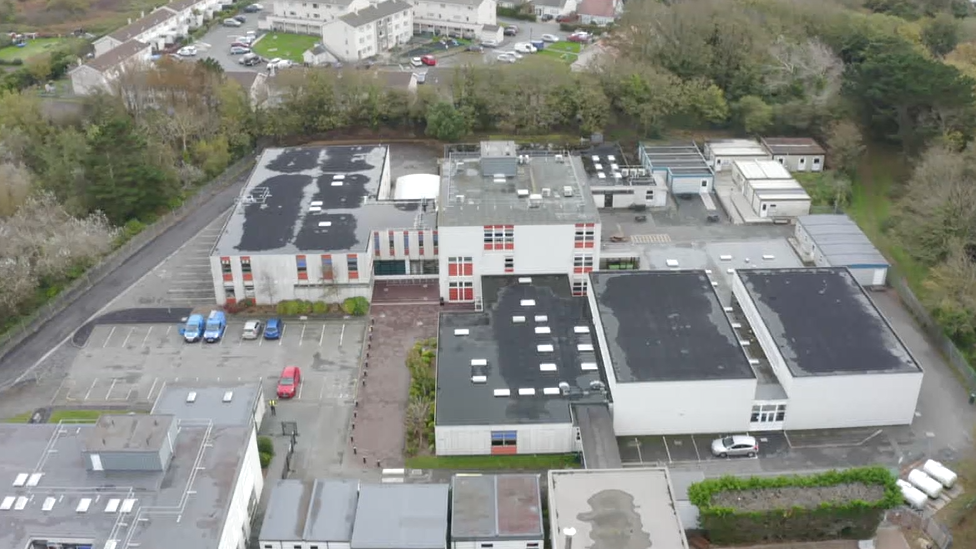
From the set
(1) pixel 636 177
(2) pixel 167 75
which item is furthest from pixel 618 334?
(2) pixel 167 75

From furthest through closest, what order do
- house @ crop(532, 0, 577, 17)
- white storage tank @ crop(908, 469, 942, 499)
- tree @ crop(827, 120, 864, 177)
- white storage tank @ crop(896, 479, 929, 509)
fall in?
house @ crop(532, 0, 577, 17)
tree @ crop(827, 120, 864, 177)
white storage tank @ crop(908, 469, 942, 499)
white storage tank @ crop(896, 479, 929, 509)

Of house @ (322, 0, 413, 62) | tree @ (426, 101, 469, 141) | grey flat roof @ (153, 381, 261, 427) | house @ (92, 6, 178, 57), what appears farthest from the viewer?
house @ (322, 0, 413, 62)

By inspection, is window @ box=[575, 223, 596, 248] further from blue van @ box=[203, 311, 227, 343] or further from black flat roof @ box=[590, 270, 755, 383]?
blue van @ box=[203, 311, 227, 343]

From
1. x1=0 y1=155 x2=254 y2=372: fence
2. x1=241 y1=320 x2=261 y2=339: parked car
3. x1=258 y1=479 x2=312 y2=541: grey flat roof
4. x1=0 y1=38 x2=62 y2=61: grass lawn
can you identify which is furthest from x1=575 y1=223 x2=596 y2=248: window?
x1=0 y1=38 x2=62 y2=61: grass lawn

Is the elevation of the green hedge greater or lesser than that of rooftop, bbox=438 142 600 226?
lesser

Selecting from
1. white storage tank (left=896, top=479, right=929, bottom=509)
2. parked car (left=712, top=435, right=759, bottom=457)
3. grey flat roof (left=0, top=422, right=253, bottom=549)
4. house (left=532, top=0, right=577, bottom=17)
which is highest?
house (left=532, top=0, right=577, bottom=17)

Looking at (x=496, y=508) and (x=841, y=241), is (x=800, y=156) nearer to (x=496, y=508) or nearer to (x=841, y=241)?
(x=841, y=241)

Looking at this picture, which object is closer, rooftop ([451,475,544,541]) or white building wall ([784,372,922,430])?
rooftop ([451,475,544,541])
